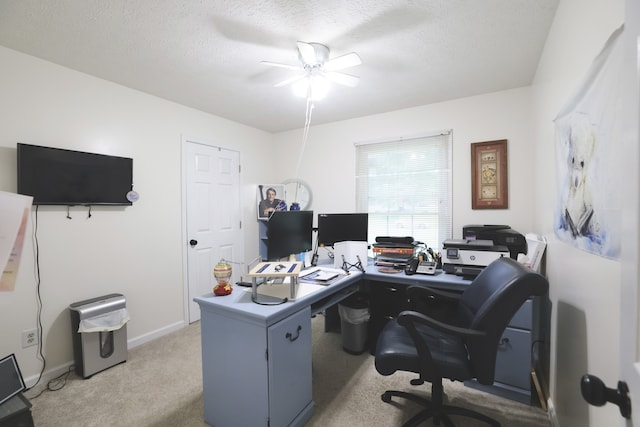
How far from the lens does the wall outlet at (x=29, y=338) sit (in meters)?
2.03

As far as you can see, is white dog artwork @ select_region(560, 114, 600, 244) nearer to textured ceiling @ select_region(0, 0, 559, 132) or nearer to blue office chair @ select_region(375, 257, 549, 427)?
blue office chair @ select_region(375, 257, 549, 427)

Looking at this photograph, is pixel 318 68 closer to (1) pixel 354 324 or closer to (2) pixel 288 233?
(2) pixel 288 233

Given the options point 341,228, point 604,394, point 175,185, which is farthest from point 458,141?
point 175,185

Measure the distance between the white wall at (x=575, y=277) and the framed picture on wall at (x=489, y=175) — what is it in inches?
28.4

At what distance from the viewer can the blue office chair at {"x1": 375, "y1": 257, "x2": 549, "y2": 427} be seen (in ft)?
4.34

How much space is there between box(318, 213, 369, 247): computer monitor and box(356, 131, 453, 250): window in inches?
29.5

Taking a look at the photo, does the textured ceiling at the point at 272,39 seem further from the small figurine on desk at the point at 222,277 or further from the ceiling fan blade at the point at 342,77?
the small figurine on desk at the point at 222,277

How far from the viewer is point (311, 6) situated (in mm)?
1601

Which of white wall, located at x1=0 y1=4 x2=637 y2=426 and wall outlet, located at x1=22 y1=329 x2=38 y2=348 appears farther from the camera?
A: wall outlet, located at x1=22 y1=329 x2=38 y2=348

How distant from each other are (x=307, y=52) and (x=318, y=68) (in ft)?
0.87

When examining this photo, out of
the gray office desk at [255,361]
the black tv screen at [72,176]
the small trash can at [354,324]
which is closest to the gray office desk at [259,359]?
the gray office desk at [255,361]

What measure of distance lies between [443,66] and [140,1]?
2.22 metres

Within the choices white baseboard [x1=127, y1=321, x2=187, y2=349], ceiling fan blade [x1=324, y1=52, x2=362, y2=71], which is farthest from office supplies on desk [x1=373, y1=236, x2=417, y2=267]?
white baseboard [x1=127, y1=321, x2=187, y2=349]

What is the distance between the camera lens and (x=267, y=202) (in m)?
3.99
